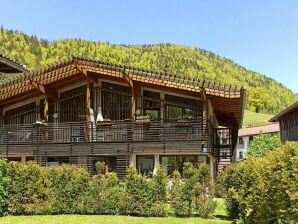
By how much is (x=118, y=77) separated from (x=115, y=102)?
184 centimetres

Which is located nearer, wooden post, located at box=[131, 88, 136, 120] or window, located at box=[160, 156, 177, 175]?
wooden post, located at box=[131, 88, 136, 120]

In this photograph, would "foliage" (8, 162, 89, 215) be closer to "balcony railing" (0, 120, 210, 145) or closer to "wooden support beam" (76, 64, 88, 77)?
"balcony railing" (0, 120, 210, 145)

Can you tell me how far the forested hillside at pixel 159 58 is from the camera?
327 ft

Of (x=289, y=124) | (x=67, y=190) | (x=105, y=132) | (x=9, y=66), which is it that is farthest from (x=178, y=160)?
(x=289, y=124)

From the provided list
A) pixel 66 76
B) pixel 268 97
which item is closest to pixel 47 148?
pixel 66 76

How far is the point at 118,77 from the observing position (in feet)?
77.7

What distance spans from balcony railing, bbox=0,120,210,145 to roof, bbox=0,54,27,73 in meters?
3.76

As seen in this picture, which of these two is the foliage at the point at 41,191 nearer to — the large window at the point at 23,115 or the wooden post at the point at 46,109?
the wooden post at the point at 46,109

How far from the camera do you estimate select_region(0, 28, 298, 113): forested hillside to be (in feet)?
327

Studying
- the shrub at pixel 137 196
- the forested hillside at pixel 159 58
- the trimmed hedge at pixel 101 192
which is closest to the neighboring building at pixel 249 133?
the forested hillside at pixel 159 58

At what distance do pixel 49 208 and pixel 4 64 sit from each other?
8.39 m

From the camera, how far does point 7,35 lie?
10288 centimetres

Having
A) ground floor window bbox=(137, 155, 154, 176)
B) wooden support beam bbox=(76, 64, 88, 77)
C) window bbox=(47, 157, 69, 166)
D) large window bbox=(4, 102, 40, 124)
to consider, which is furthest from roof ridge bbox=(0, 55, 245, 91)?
window bbox=(47, 157, 69, 166)

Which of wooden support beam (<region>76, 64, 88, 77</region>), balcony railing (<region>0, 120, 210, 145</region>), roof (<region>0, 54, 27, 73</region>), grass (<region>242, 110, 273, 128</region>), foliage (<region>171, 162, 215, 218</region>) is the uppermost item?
grass (<region>242, 110, 273, 128</region>)
